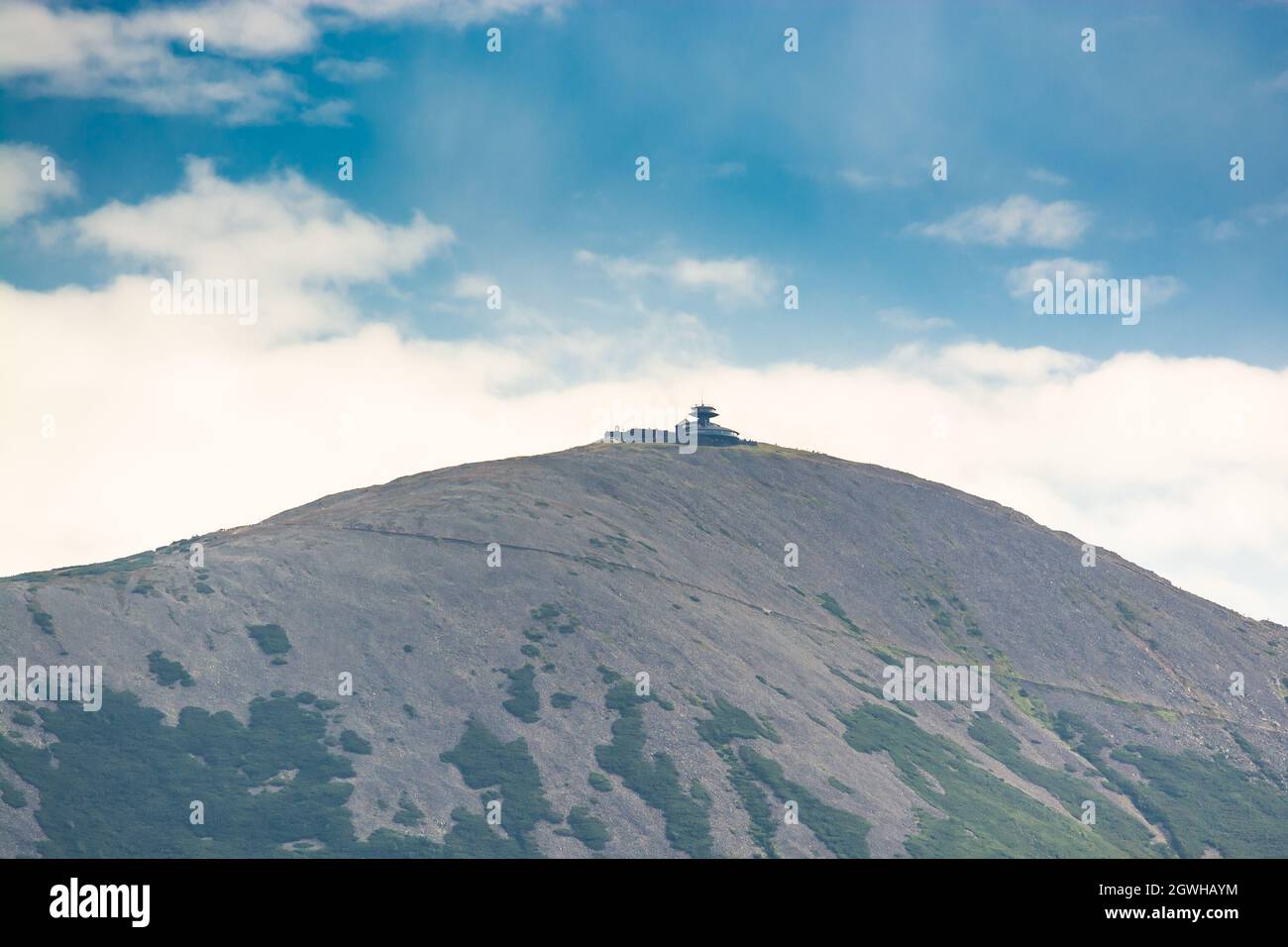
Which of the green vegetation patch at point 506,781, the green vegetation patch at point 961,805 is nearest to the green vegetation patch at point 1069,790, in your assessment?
the green vegetation patch at point 961,805

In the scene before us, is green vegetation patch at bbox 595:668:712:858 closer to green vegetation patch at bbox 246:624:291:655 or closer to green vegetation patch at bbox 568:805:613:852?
green vegetation patch at bbox 568:805:613:852

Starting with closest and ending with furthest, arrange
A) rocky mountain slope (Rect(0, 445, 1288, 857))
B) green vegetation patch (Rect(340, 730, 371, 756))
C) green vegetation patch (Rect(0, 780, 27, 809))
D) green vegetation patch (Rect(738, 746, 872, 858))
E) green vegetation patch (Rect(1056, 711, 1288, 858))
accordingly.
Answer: green vegetation patch (Rect(0, 780, 27, 809)) < rocky mountain slope (Rect(0, 445, 1288, 857)) < green vegetation patch (Rect(340, 730, 371, 756)) < green vegetation patch (Rect(738, 746, 872, 858)) < green vegetation patch (Rect(1056, 711, 1288, 858))

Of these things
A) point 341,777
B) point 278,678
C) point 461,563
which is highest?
point 461,563

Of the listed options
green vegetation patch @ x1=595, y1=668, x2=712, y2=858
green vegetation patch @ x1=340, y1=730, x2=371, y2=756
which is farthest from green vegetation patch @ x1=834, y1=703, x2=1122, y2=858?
green vegetation patch @ x1=340, y1=730, x2=371, y2=756

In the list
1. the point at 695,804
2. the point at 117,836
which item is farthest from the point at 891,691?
the point at 117,836

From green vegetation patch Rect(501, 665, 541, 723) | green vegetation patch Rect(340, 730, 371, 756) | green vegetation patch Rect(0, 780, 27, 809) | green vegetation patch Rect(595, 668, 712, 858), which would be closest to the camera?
green vegetation patch Rect(0, 780, 27, 809)

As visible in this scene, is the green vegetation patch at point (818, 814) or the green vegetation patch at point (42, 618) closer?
the green vegetation patch at point (818, 814)

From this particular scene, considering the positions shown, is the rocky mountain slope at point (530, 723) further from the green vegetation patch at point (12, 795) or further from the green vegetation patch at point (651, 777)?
the green vegetation patch at point (12, 795)
